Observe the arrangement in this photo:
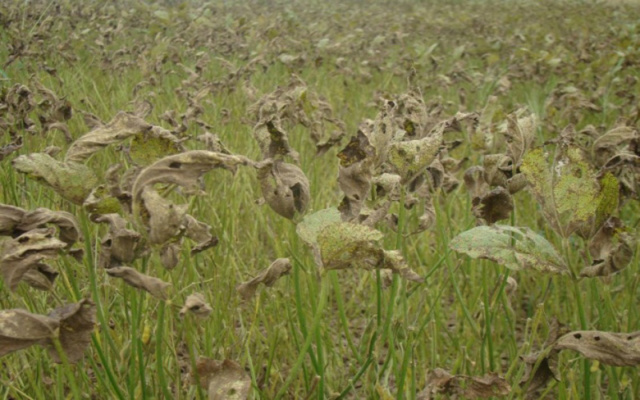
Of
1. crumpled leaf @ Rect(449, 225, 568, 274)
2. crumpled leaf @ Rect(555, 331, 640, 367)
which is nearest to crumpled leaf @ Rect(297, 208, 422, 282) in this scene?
crumpled leaf @ Rect(449, 225, 568, 274)

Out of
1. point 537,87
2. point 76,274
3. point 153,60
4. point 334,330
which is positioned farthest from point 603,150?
point 537,87

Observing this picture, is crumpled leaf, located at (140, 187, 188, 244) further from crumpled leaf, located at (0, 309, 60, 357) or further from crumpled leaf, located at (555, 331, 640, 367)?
crumpled leaf, located at (555, 331, 640, 367)

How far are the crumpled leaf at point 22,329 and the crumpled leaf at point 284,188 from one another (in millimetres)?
255

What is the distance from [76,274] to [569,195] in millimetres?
1294

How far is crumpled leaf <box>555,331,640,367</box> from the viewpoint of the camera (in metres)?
0.60

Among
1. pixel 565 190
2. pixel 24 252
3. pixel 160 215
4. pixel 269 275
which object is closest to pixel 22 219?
pixel 24 252

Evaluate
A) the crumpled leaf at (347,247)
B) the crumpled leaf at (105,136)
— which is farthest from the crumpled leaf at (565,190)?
the crumpled leaf at (105,136)

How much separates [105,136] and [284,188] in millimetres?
200

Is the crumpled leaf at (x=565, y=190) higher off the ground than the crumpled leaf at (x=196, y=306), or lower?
higher

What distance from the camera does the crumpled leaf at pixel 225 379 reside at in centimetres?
64

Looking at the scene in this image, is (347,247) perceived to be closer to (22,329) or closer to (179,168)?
(179,168)

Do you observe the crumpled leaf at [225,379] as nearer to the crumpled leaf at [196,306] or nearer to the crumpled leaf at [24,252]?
the crumpled leaf at [196,306]

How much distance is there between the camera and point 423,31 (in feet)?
23.6

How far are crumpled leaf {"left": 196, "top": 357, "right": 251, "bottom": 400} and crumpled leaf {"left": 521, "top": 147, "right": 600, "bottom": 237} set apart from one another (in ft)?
1.10
